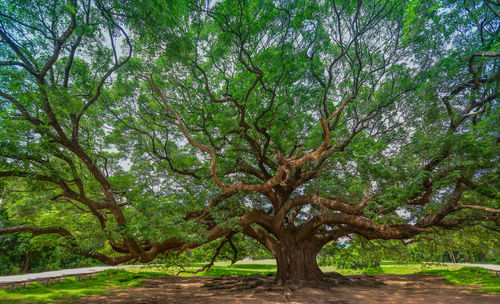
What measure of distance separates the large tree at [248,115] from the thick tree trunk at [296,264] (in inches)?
2.2

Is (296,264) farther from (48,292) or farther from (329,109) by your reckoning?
(48,292)

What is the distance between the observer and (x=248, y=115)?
8.17 m

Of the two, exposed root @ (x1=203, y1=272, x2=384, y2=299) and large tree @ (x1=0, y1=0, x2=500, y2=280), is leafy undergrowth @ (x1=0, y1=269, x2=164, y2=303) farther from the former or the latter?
exposed root @ (x1=203, y1=272, x2=384, y2=299)

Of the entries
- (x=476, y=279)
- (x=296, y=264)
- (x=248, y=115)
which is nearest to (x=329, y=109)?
(x=248, y=115)

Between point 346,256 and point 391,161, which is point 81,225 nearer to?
point 391,161

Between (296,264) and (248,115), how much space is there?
21.1 ft

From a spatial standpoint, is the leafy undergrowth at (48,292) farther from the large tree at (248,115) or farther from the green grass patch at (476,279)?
the green grass patch at (476,279)

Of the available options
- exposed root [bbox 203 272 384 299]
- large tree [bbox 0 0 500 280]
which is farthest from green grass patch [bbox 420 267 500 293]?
exposed root [bbox 203 272 384 299]

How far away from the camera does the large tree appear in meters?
5.45

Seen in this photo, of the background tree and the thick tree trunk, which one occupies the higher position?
the background tree

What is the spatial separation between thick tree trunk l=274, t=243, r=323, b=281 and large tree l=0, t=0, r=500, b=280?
0.06 m

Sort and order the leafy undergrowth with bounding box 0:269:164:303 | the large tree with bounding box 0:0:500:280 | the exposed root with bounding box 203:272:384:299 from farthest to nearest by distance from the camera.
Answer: the exposed root with bounding box 203:272:384:299, the leafy undergrowth with bounding box 0:269:164:303, the large tree with bounding box 0:0:500:280

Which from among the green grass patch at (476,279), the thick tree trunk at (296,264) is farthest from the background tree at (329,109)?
the green grass patch at (476,279)

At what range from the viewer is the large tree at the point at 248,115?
545 centimetres
